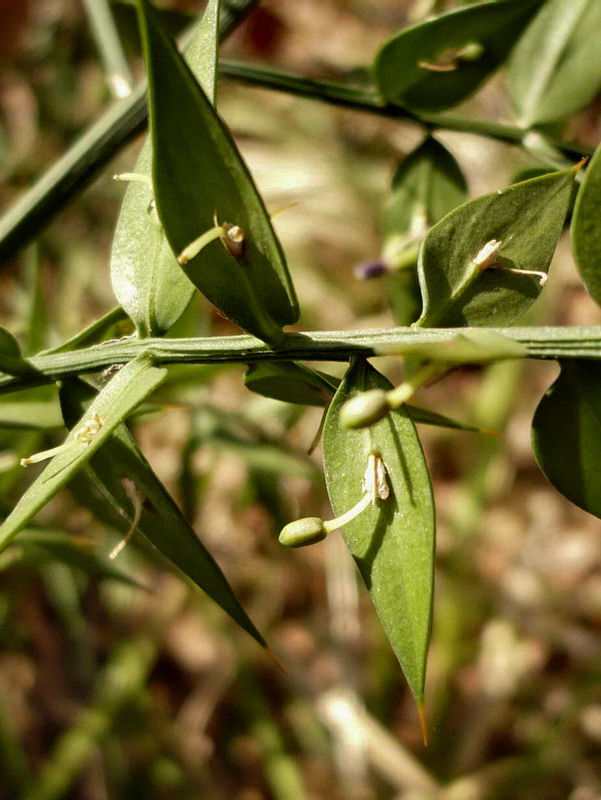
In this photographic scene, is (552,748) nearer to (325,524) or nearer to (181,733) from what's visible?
(181,733)

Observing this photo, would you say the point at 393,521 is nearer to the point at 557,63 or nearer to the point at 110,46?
the point at 557,63

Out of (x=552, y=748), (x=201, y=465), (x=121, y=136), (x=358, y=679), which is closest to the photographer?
(x=121, y=136)

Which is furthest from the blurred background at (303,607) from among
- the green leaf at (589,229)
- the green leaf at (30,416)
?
the green leaf at (589,229)

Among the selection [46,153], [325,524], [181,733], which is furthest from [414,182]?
[181,733]

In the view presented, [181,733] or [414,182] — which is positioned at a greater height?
[414,182]

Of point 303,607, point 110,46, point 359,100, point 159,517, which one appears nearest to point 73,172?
point 110,46

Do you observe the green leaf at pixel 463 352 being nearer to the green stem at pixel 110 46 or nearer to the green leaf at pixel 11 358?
the green leaf at pixel 11 358
